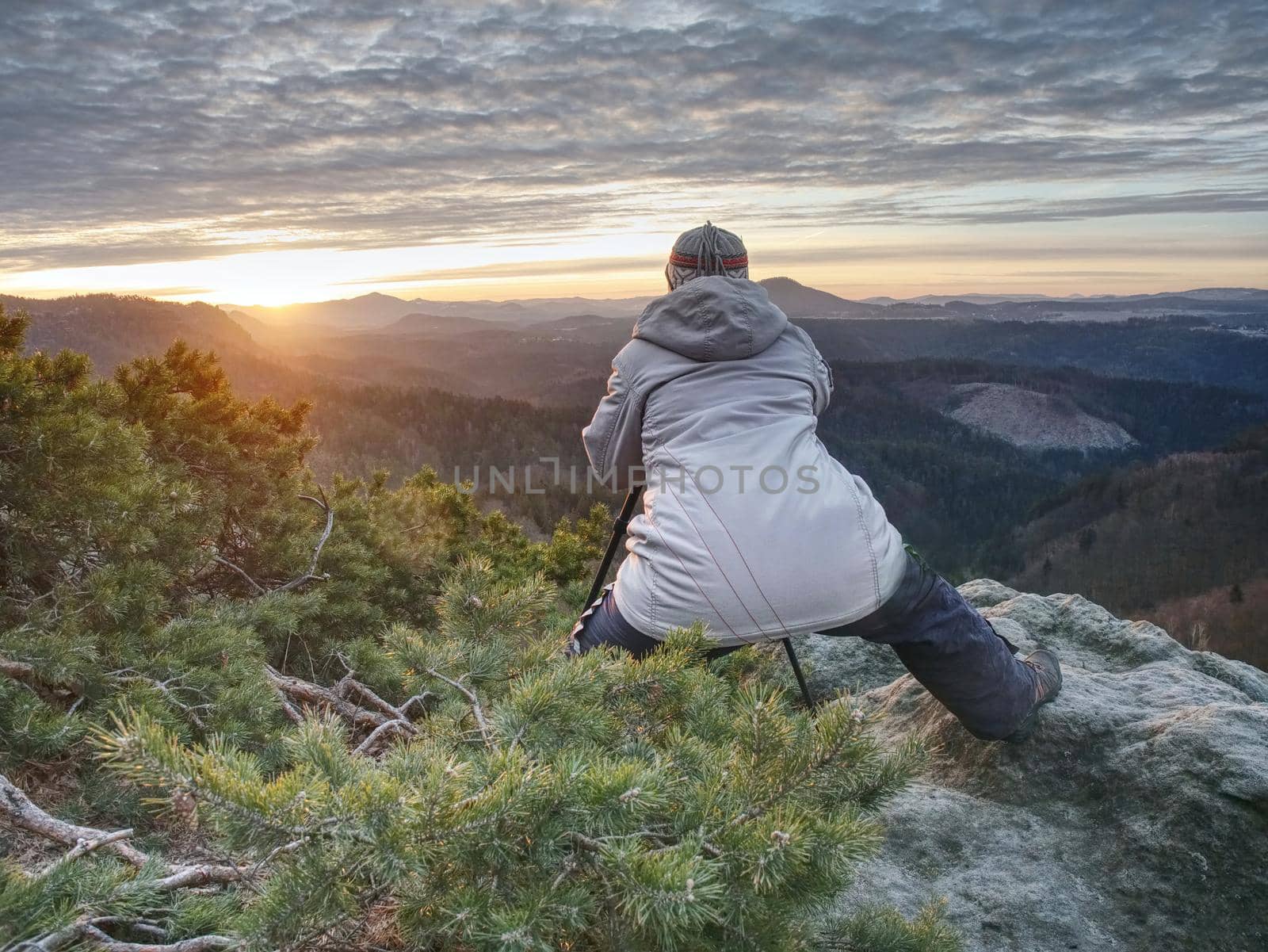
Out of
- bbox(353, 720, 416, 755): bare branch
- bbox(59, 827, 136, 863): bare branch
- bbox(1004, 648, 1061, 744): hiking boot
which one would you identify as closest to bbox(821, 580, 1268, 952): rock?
bbox(1004, 648, 1061, 744): hiking boot

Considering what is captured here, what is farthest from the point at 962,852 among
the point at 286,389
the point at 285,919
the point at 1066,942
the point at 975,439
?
the point at 975,439

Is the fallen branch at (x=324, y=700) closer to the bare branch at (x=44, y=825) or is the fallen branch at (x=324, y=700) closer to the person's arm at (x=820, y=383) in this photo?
the bare branch at (x=44, y=825)

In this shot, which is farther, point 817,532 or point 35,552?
point 35,552

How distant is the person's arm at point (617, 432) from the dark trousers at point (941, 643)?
0.53 m

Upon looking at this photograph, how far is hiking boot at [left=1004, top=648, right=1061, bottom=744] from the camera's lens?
3.39 metres

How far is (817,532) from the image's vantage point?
2840 mm

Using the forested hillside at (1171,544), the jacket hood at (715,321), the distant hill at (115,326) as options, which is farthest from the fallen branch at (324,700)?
the forested hillside at (1171,544)

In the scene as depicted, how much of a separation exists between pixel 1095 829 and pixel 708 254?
261cm

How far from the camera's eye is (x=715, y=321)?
119 inches

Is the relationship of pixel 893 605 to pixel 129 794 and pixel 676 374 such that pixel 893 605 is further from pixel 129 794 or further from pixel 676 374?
pixel 129 794

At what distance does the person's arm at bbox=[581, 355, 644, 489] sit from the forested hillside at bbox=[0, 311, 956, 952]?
86 centimetres

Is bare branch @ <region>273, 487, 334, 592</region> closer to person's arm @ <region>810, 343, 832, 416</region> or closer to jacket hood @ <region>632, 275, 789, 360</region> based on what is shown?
jacket hood @ <region>632, 275, 789, 360</region>

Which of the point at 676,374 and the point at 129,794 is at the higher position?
the point at 676,374

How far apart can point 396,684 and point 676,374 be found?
181 centimetres
